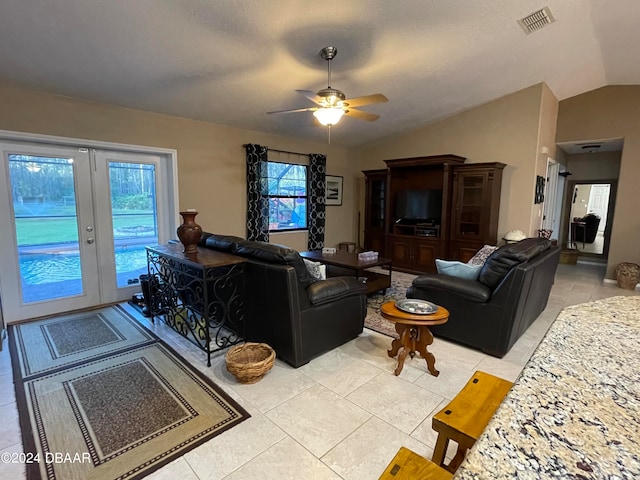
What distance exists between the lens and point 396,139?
671 centimetres

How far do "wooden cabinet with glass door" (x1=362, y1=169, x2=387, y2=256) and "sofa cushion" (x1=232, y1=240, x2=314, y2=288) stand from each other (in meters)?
4.29

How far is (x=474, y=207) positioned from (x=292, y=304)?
4.29 meters

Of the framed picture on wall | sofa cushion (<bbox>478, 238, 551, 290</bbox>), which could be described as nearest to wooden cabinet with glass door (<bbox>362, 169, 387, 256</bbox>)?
the framed picture on wall

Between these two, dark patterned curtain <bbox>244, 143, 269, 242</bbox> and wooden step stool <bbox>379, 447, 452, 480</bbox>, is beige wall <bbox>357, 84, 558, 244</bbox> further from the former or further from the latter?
→ wooden step stool <bbox>379, 447, 452, 480</bbox>

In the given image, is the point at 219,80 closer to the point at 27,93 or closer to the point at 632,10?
the point at 27,93

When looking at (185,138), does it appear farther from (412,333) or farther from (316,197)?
(412,333)

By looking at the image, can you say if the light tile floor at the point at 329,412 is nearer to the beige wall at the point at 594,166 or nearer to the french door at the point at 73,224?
the french door at the point at 73,224

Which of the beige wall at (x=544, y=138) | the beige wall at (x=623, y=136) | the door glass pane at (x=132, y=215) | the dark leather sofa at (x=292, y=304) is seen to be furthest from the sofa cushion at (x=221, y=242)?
the beige wall at (x=623, y=136)

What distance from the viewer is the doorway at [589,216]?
728cm

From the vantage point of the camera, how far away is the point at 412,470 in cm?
105

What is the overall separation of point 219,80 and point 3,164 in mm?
2447

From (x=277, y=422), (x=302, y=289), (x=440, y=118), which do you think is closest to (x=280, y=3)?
(x=302, y=289)

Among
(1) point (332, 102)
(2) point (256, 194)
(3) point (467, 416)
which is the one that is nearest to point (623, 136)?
(1) point (332, 102)

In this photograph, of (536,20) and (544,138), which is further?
(544,138)
